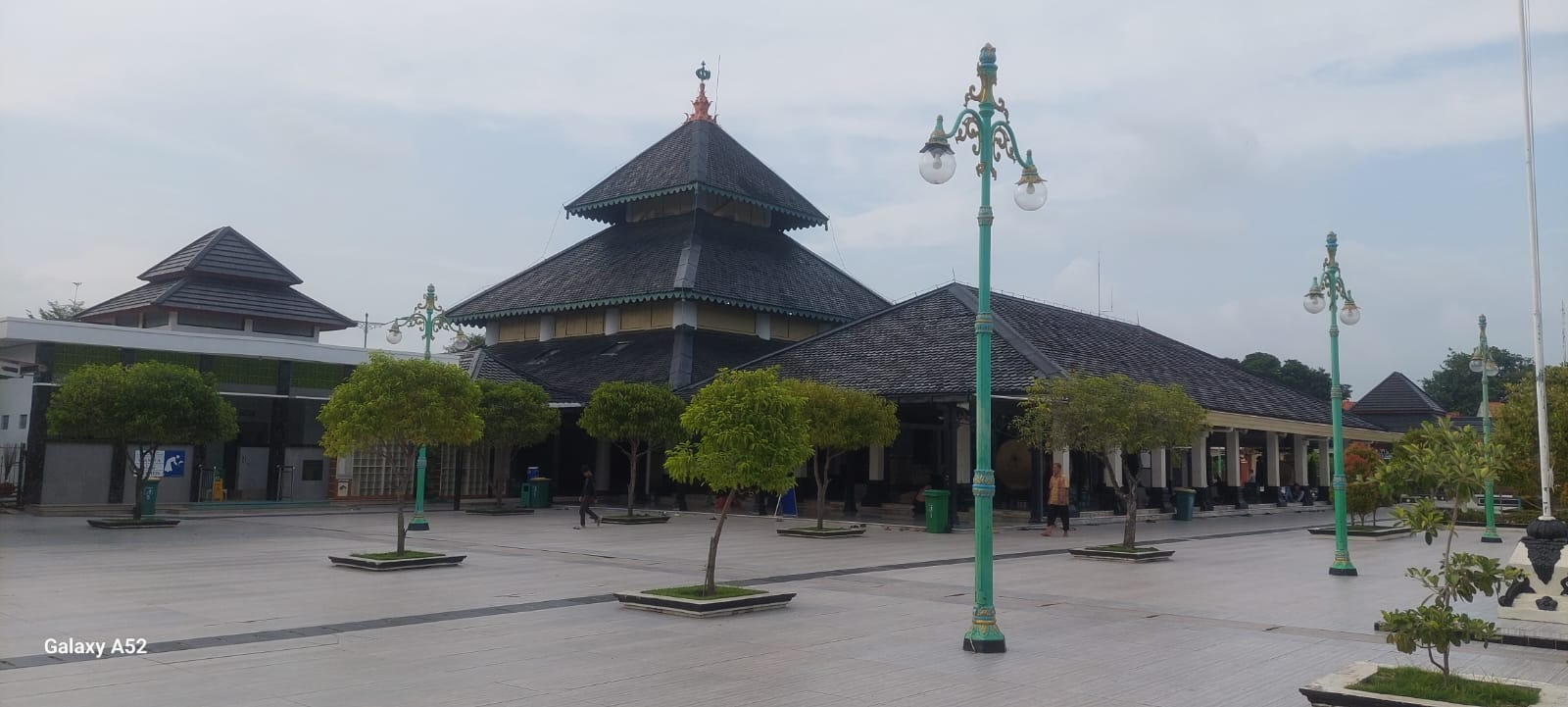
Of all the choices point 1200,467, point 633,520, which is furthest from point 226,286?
point 1200,467

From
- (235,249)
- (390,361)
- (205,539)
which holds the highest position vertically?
(235,249)

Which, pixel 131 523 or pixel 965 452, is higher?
pixel 965 452

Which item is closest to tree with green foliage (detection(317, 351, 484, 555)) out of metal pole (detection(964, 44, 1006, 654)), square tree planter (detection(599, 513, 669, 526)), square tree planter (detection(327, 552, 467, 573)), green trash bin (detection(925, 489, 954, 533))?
square tree planter (detection(327, 552, 467, 573))

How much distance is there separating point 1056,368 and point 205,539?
21.7 meters

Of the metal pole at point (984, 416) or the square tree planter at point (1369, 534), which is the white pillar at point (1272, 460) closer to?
the square tree planter at point (1369, 534)

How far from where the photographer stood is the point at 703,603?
12672 mm

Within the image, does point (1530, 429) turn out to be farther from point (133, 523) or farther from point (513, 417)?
point (133, 523)

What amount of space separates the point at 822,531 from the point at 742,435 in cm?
1251

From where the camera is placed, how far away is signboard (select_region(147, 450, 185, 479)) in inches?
1298

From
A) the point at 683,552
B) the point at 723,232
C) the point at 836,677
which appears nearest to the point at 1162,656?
the point at 836,677

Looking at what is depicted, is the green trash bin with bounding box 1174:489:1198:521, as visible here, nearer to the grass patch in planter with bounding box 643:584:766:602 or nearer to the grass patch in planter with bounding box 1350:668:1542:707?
the grass patch in planter with bounding box 643:584:766:602

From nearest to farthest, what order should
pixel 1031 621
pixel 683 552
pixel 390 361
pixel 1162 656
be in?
pixel 1162 656, pixel 1031 621, pixel 390 361, pixel 683 552

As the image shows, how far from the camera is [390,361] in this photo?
1833 cm

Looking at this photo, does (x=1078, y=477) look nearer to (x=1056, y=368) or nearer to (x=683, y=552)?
(x=1056, y=368)
